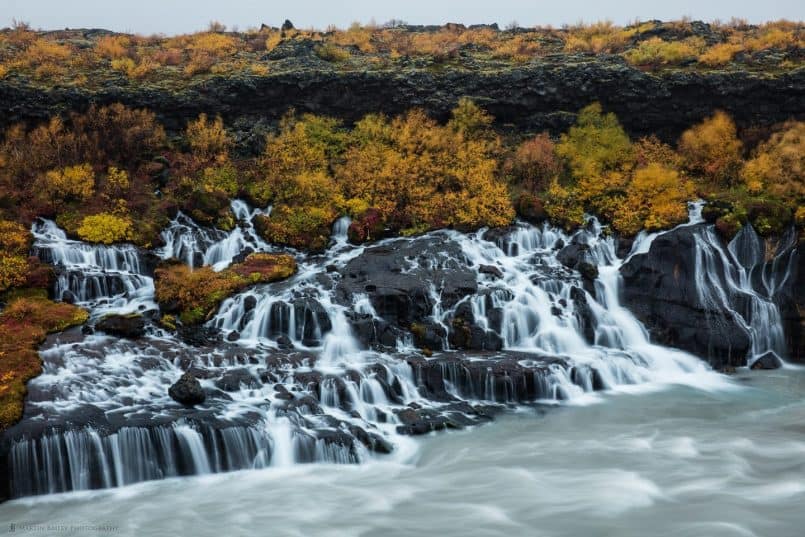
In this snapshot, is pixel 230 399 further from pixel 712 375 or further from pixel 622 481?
pixel 712 375

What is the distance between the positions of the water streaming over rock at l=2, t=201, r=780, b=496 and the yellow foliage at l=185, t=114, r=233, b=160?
22.1ft

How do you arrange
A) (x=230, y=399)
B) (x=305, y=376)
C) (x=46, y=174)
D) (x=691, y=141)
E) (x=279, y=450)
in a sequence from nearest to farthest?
1. (x=279, y=450)
2. (x=230, y=399)
3. (x=305, y=376)
4. (x=46, y=174)
5. (x=691, y=141)

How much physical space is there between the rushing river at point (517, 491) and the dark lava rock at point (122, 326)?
26.3ft

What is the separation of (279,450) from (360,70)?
29772 mm

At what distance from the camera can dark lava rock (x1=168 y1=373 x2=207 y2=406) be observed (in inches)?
650

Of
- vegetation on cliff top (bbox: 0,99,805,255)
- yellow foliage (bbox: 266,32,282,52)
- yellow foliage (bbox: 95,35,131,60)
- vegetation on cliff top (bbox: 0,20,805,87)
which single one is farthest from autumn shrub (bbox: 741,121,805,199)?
yellow foliage (bbox: 95,35,131,60)

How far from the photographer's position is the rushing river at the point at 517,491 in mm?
11898

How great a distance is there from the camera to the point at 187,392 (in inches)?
649

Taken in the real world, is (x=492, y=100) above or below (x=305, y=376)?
above

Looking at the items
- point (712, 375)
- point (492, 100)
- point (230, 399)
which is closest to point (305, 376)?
point (230, 399)

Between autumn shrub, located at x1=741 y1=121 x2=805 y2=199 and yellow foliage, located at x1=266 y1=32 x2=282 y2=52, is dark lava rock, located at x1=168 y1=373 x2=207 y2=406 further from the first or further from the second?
yellow foliage, located at x1=266 y1=32 x2=282 y2=52

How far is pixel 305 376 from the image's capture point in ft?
61.8

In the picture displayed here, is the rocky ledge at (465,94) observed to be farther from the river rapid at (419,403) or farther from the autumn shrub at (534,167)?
the river rapid at (419,403)

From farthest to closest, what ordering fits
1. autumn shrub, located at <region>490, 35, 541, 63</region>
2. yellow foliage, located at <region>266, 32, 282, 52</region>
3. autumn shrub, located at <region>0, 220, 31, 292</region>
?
yellow foliage, located at <region>266, 32, 282, 52</region>
autumn shrub, located at <region>490, 35, 541, 63</region>
autumn shrub, located at <region>0, 220, 31, 292</region>
